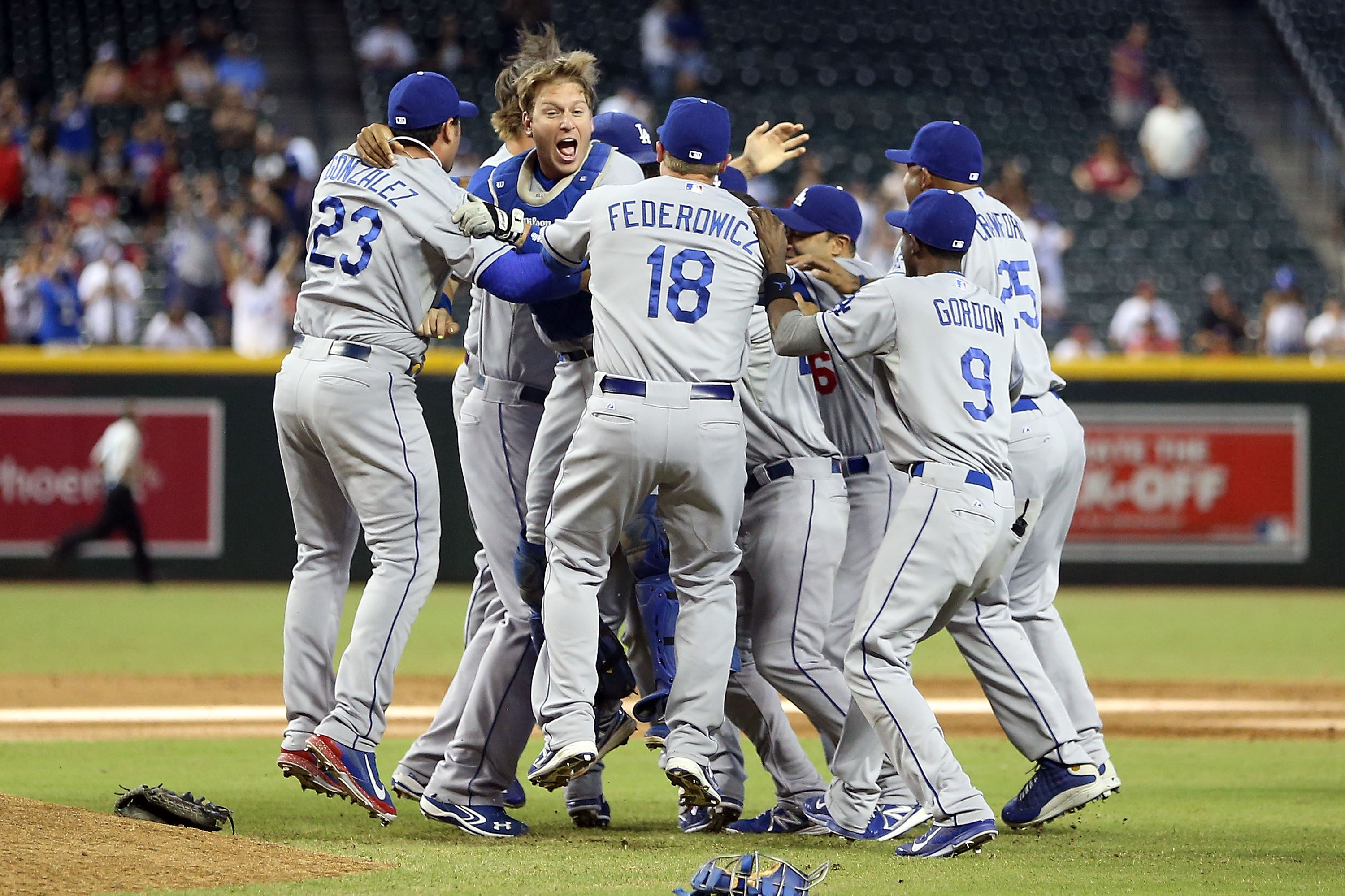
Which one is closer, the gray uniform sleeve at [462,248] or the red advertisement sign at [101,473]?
the gray uniform sleeve at [462,248]

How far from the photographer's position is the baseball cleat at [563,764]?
496cm

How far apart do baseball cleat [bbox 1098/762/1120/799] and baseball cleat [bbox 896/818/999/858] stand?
2.23ft

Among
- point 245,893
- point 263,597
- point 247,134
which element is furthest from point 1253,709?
point 247,134

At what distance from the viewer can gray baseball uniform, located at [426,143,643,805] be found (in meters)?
5.62

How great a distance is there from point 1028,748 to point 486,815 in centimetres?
178

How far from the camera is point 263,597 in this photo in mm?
14078

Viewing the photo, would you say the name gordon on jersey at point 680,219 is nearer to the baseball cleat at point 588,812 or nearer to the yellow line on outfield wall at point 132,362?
the baseball cleat at point 588,812

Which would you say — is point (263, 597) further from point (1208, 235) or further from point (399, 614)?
point (1208, 235)

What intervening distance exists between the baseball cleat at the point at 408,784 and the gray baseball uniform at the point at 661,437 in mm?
799

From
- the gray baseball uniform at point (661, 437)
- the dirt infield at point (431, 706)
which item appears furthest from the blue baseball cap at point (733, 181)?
the dirt infield at point (431, 706)

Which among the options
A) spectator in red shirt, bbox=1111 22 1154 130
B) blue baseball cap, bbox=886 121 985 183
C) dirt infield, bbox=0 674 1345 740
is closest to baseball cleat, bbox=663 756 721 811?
blue baseball cap, bbox=886 121 985 183

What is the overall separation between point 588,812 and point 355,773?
836 millimetres

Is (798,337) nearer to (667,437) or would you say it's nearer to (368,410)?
(667,437)

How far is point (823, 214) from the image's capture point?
225 inches
